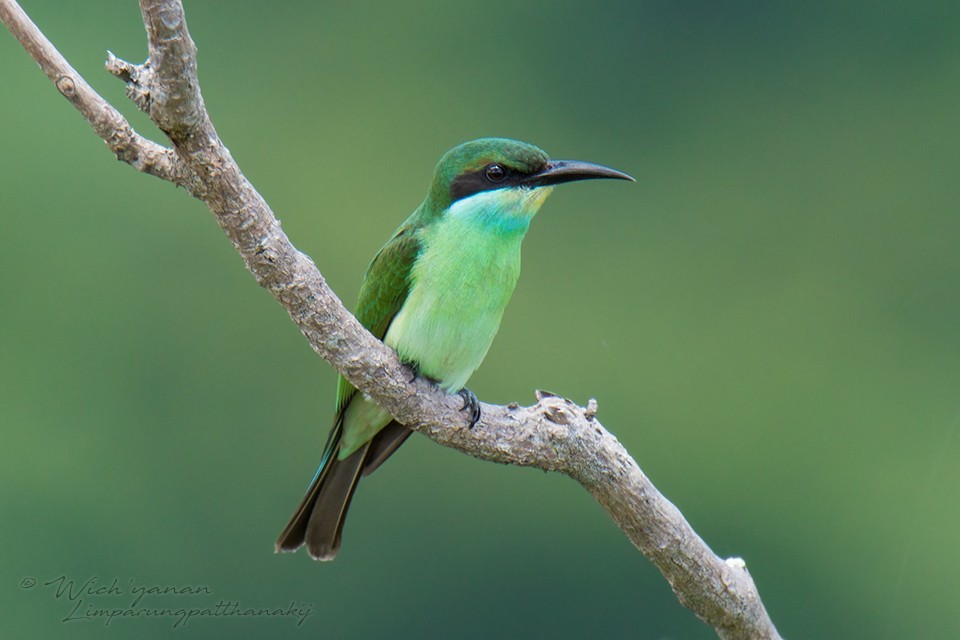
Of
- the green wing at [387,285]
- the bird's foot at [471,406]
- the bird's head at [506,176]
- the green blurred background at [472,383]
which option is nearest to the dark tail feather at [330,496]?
the green wing at [387,285]

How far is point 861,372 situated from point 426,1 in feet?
16.4

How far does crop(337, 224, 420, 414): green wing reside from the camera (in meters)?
2.40

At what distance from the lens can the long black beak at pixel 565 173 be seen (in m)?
2.41

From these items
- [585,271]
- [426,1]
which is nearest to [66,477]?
[585,271]

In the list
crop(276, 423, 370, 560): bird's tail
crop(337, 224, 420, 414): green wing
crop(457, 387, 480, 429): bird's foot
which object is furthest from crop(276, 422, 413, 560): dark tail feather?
crop(457, 387, 480, 429): bird's foot

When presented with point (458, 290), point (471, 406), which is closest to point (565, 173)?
point (458, 290)

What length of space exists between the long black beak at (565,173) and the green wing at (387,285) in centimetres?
21

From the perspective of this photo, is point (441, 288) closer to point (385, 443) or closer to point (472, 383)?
point (385, 443)

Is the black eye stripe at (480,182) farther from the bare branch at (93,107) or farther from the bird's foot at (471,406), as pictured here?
the bare branch at (93,107)

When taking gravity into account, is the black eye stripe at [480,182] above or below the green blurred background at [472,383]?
above

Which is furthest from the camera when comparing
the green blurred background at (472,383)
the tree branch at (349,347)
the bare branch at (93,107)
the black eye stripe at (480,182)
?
the green blurred background at (472,383)

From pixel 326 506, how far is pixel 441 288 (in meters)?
0.43

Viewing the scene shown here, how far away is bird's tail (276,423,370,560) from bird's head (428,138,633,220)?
1.48ft

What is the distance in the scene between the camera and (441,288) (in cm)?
236
